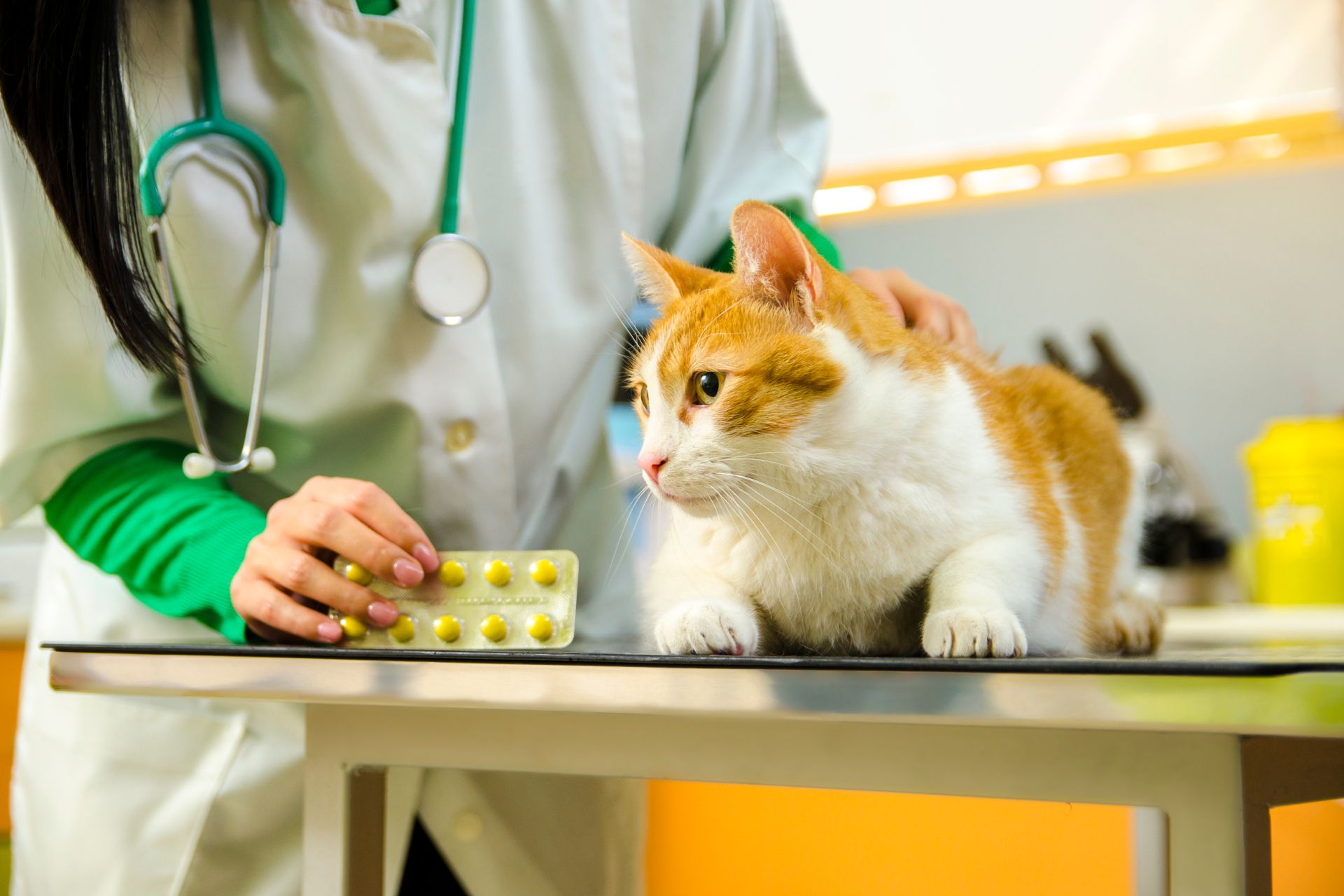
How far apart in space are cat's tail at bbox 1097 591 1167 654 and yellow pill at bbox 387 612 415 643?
0.44 m

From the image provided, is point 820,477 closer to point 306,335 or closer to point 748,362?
point 748,362

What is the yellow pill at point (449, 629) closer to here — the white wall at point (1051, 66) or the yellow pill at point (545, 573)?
the yellow pill at point (545, 573)

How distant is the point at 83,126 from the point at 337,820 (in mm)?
450

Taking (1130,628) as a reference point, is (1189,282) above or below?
above

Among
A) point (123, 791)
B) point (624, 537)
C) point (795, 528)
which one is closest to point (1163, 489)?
point (624, 537)

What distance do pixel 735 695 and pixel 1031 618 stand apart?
10.1 inches

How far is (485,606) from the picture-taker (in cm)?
53

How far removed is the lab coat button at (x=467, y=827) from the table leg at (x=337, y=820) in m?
0.18

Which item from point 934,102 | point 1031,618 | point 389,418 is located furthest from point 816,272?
point 934,102

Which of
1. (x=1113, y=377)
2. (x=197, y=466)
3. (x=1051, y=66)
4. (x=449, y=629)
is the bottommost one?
(x=449, y=629)

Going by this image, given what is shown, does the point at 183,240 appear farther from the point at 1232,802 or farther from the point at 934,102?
the point at 934,102

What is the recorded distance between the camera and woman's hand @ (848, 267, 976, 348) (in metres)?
0.68

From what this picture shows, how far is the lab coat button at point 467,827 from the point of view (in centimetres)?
70

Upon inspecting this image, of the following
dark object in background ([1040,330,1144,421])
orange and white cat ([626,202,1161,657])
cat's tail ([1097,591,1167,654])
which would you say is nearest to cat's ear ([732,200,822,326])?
orange and white cat ([626,202,1161,657])
